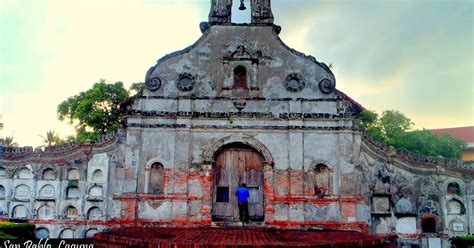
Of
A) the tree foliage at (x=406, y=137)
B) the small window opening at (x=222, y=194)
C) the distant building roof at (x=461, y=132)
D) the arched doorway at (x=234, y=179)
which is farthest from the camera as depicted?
the distant building roof at (x=461, y=132)

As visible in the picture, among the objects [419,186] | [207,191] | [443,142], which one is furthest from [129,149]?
[443,142]

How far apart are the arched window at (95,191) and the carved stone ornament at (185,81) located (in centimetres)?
542

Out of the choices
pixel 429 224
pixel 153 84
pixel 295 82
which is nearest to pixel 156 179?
pixel 153 84

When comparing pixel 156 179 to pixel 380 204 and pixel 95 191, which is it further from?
pixel 380 204

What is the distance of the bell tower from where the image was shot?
800 inches

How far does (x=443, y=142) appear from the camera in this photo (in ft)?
99.6

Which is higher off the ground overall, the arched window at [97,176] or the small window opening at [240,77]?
the small window opening at [240,77]

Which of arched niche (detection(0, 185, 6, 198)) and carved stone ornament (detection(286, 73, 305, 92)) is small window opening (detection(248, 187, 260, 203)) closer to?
carved stone ornament (detection(286, 73, 305, 92))

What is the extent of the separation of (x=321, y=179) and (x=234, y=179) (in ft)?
11.7

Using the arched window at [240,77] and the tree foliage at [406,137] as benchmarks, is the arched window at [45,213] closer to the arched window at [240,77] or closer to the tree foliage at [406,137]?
the arched window at [240,77]

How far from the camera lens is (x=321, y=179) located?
18.9 meters

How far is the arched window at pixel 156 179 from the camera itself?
18.6 metres

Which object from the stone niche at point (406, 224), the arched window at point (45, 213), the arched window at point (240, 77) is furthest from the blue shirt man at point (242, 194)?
the arched window at point (45, 213)

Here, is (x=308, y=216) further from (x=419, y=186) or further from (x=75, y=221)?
(x=75, y=221)
